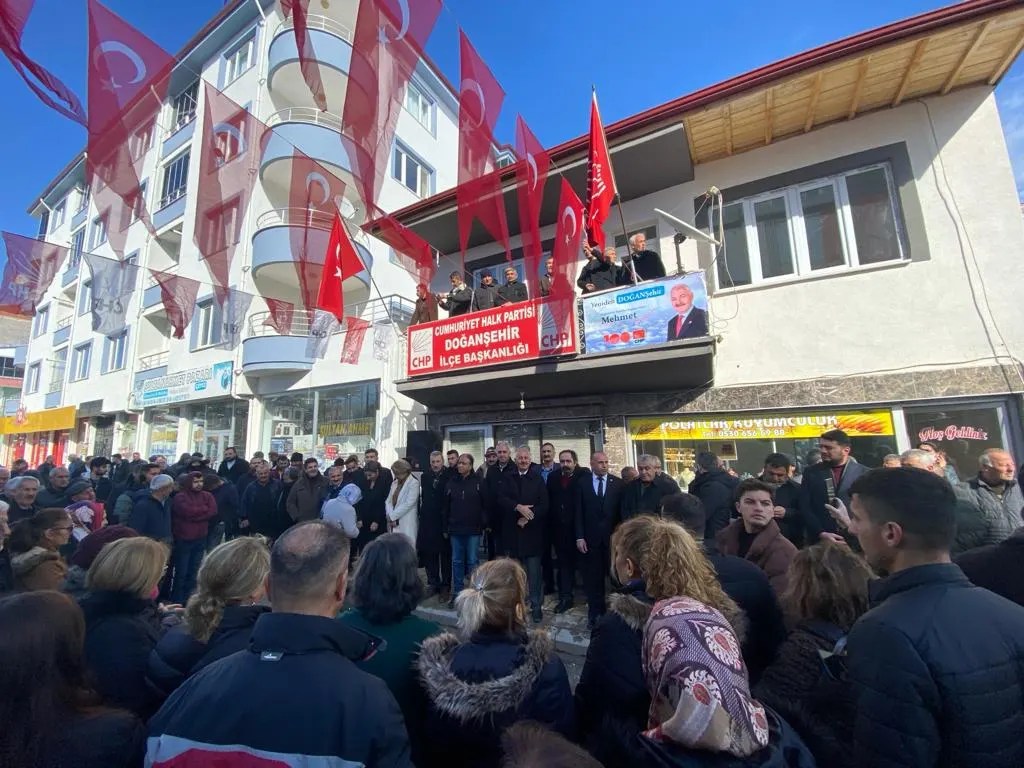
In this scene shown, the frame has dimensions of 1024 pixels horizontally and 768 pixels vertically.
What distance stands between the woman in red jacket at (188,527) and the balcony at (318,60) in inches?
456

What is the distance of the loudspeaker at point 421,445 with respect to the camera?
29.1ft

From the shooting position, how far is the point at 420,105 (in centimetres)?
1633

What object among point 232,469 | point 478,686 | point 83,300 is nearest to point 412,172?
point 232,469

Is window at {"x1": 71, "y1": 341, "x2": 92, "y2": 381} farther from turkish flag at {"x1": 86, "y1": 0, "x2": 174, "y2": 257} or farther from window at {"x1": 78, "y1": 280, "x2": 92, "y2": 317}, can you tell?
turkish flag at {"x1": 86, "y1": 0, "x2": 174, "y2": 257}

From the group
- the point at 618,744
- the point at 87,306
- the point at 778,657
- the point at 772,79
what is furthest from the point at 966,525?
the point at 87,306

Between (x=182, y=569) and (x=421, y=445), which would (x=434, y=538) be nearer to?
(x=421, y=445)

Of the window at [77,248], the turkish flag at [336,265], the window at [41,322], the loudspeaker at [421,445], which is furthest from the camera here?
the window at [41,322]

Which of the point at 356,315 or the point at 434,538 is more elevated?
the point at 356,315

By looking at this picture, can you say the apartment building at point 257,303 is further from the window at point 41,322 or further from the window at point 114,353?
the window at point 41,322

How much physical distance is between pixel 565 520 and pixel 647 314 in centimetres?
318

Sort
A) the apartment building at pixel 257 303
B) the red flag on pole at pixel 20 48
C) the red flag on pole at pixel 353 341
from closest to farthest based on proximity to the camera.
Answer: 1. the red flag on pole at pixel 20 48
2. the red flag on pole at pixel 353 341
3. the apartment building at pixel 257 303

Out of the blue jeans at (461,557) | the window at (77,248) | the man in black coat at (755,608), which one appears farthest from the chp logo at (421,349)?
the window at (77,248)

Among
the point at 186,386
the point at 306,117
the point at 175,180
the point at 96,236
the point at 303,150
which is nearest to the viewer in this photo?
the point at 303,150

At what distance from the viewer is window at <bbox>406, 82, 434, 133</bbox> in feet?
51.5
